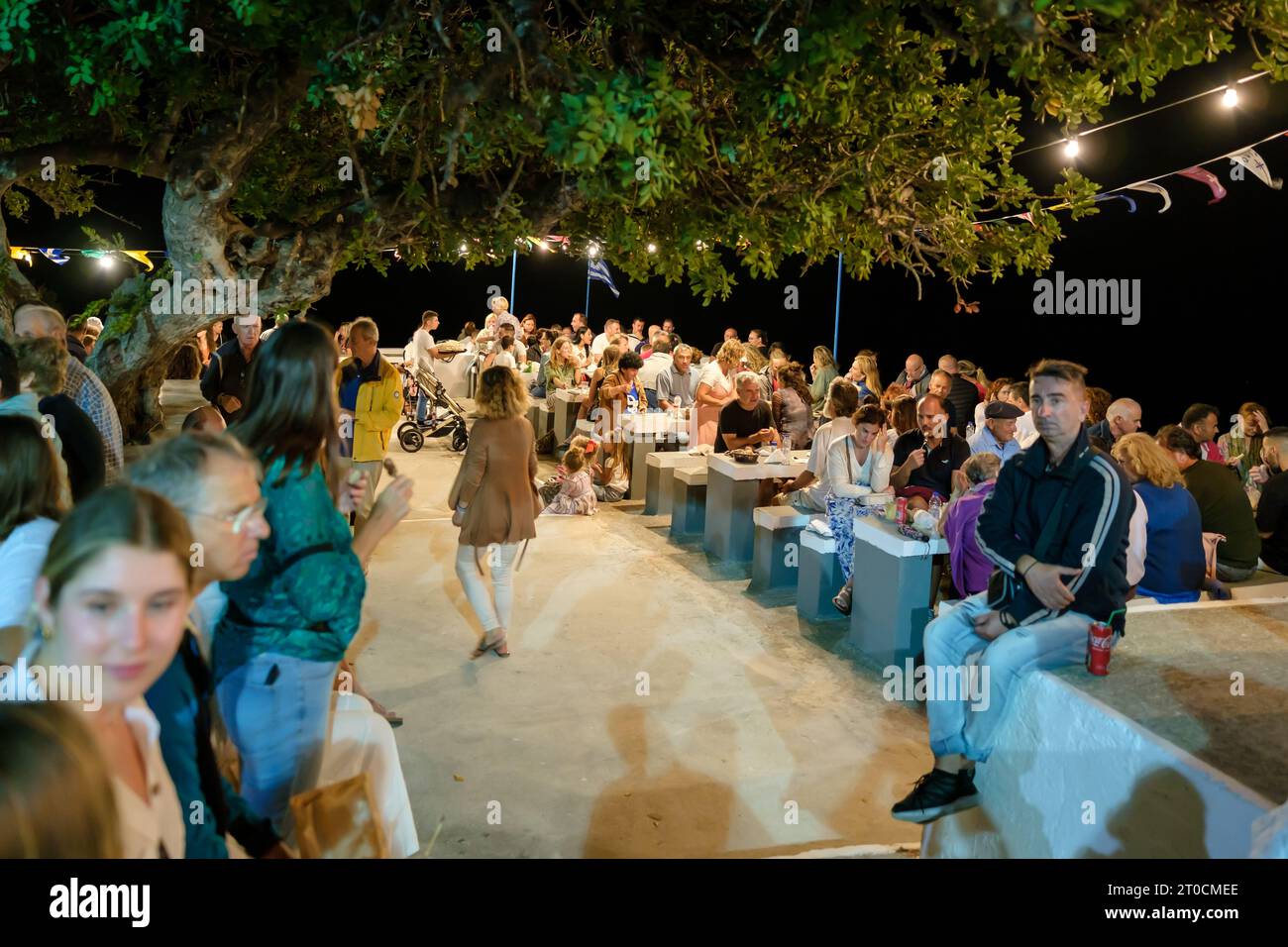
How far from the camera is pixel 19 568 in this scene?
2484 mm

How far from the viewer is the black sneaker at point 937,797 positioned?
3.38 metres

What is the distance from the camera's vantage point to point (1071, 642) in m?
3.48

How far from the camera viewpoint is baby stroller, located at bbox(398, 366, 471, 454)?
11977 mm

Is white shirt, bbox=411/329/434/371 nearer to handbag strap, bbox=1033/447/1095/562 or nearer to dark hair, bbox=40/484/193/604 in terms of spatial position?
handbag strap, bbox=1033/447/1095/562

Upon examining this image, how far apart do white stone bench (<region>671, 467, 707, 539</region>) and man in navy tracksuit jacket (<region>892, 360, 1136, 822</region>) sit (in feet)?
16.1

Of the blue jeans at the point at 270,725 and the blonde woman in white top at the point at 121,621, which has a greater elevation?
the blonde woman in white top at the point at 121,621

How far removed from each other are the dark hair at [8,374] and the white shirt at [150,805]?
2563mm

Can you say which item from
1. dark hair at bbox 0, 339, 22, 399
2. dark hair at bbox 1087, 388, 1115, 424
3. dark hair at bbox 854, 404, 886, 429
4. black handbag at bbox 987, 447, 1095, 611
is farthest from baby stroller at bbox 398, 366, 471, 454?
black handbag at bbox 987, 447, 1095, 611

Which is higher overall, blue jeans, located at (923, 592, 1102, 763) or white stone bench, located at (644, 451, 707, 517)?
white stone bench, located at (644, 451, 707, 517)

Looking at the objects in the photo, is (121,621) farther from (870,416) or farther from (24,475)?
(870,416)

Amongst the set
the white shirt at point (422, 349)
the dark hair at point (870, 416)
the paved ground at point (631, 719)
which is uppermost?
the white shirt at point (422, 349)

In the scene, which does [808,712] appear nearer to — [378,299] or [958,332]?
[958,332]

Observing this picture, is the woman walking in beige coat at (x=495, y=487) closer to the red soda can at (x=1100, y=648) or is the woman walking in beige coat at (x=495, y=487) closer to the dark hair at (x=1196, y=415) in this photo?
the red soda can at (x=1100, y=648)

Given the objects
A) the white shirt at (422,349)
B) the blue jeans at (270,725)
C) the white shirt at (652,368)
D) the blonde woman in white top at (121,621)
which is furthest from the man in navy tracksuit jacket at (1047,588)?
the white shirt at (422,349)
